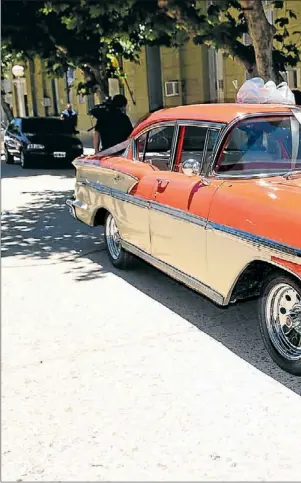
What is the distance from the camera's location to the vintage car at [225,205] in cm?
396

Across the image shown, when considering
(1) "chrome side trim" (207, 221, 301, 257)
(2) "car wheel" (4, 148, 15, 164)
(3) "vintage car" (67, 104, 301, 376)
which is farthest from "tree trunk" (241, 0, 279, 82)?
(2) "car wheel" (4, 148, 15, 164)

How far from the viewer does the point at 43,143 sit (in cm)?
1775

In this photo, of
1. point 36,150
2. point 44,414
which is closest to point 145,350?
point 44,414

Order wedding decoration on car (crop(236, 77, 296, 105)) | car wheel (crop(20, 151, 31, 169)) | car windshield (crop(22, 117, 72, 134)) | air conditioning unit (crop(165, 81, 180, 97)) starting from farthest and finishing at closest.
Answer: air conditioning unit (crop(165, 81, 180, 97)), car windshield (crop(22, 117, 72, 134)), car wheel (crop(20, 151, 31, 169)), wedding decoration on car (crop(236, 77, 296, 105))

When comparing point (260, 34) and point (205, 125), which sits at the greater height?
point (260, 34)

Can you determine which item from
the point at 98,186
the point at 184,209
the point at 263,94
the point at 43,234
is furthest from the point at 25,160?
the point at 184,209

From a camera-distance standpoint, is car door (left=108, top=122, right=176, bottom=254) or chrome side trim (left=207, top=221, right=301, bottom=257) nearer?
chrome side trim (left=207, top=221, right=301, bottom=257)

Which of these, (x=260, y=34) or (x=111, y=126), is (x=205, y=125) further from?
(x=111, y=126)

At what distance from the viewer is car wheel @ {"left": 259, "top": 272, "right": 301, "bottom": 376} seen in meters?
3.95

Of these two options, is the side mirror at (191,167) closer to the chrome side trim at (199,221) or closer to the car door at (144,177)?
the chrome side trim at (199,221)

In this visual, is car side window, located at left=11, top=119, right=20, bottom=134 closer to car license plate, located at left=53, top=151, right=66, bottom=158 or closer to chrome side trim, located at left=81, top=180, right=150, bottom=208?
car license plate, located at left=53, top=151, right=66, bottom=158

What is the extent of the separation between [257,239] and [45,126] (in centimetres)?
1536

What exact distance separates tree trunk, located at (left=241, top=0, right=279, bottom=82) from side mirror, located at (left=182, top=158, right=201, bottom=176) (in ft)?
20.7

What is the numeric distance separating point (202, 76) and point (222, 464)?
20912 mm
